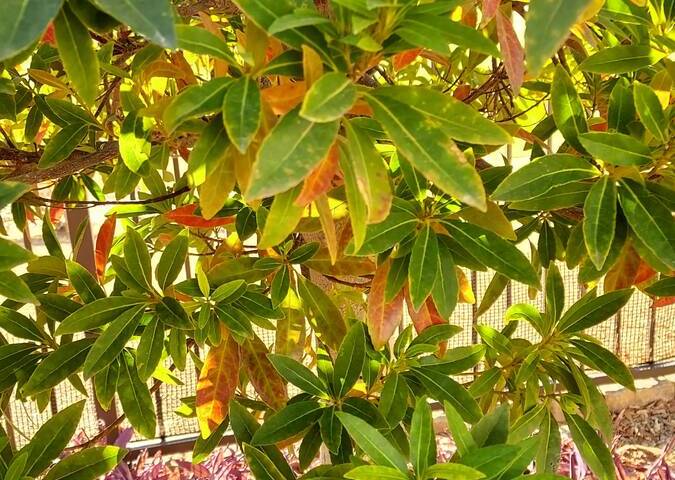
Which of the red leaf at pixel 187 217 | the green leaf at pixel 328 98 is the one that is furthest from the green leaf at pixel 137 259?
the green leaf at pixel 328 98

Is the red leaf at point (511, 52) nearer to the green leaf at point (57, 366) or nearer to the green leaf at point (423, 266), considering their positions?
the green leaf at point (423, 266)

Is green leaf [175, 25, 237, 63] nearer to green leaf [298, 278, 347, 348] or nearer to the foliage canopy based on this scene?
the foliage canopy

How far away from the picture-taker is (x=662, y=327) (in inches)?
109

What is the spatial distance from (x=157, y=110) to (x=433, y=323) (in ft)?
1.38

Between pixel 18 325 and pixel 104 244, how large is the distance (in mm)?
187

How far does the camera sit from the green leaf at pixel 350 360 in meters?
0.79

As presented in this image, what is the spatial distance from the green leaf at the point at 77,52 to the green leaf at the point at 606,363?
637mm

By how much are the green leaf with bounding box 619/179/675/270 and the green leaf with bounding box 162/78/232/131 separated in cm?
36

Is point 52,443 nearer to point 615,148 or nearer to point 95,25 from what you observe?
point 95,25

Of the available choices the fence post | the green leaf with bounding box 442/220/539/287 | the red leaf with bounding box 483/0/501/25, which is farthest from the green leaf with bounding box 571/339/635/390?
the fence post

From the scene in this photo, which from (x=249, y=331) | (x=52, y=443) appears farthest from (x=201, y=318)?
(x=52, y=443)

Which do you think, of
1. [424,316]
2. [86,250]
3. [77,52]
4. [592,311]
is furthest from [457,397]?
[86,250]

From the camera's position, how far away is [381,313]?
0.70m

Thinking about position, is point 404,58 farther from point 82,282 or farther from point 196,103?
point 82,282
